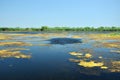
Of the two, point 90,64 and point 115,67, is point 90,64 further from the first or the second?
point 115,67

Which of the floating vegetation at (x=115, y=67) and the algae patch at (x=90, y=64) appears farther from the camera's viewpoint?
the algae patch at (x=90, y=64)

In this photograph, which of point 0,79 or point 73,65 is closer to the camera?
point 0,79

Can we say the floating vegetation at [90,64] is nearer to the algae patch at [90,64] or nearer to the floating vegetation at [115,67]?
the algae patch at [90,64]

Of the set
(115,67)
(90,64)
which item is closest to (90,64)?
(90,64)

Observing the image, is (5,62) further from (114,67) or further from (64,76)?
(114,67)


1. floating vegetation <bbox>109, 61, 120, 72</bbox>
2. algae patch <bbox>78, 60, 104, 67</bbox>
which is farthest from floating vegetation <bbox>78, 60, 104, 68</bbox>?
floating vegetation <bbox>109, 61, 120, 72</bbox>

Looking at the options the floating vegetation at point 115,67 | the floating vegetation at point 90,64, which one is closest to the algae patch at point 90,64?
the floating vegetation at point 90,64

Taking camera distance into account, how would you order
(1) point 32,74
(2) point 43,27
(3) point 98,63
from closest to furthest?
(1) point 32,74 < (3) point 98,63 < (2) point 43,27

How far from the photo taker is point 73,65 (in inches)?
778

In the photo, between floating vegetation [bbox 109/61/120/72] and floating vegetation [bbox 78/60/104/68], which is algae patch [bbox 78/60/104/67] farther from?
floating vegetation [bbox 109/61/120/72]

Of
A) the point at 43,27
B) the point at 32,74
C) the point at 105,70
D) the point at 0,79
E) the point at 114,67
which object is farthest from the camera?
the point at 43,27

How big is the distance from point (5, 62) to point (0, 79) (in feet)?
19.6

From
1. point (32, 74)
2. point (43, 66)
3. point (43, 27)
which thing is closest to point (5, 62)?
point (43, 66)

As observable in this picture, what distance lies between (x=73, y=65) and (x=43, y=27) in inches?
5181
